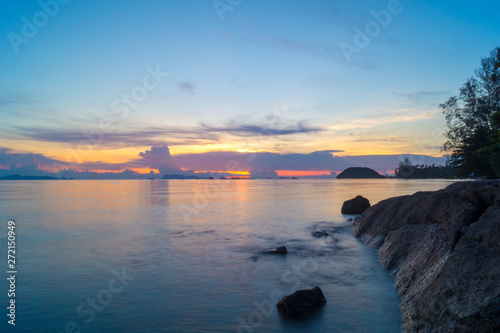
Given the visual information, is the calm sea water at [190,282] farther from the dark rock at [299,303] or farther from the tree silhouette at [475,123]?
the tree silhouette at [475,123]

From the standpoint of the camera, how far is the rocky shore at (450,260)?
6.35 metres

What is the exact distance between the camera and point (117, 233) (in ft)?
80.8

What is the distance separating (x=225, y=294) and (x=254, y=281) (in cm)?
175

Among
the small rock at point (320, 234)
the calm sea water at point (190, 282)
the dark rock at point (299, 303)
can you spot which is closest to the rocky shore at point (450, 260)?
the calm sea water at point (190, 282)

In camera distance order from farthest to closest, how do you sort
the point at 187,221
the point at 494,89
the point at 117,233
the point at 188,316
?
1. the point at 494,89
2. the point at 187,221
3. the point at 117,233
4. the point at 188,316

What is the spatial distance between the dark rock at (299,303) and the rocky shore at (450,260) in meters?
2.49

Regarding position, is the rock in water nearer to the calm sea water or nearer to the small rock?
the calm sea water

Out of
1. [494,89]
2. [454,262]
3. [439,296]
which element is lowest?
[439,296]

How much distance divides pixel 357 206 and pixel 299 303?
90.2 feet

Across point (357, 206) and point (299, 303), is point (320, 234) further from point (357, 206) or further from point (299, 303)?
point (357, 206)

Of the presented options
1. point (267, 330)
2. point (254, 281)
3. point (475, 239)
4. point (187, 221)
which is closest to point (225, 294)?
point (254, 281)

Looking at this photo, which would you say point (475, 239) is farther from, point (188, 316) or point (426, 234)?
point (188, 316)

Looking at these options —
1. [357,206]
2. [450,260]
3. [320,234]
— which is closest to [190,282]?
[450,260]

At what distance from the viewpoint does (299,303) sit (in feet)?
30.9
